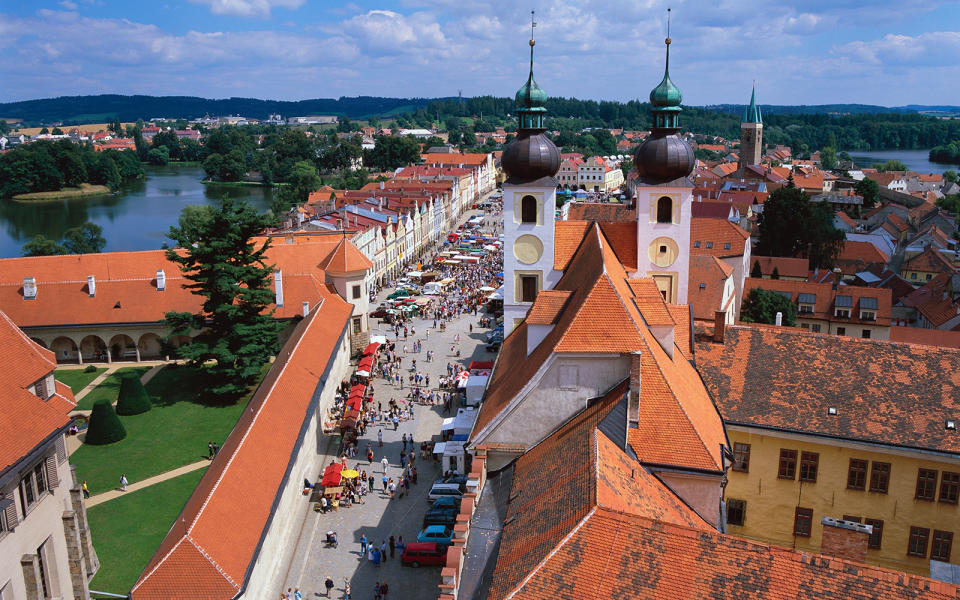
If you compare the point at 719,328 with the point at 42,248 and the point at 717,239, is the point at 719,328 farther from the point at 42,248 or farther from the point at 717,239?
the point at 42,248

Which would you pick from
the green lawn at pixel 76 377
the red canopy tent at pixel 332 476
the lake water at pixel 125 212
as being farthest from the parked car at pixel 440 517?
the lake water at pixel 125 212

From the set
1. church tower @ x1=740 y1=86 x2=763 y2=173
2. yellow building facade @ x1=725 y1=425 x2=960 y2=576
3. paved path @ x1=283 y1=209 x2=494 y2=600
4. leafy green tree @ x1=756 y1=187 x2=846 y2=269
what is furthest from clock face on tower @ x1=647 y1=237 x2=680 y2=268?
church tower @ x1=740 y1=86 x2=763 y2=173

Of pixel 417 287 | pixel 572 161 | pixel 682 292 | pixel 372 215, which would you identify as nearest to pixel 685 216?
pixel 682 292

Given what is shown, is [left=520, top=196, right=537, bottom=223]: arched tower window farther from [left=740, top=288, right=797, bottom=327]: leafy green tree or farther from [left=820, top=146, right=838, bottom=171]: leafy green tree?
[left=820, top=146, right=838, bottom=171]: leafy green tree

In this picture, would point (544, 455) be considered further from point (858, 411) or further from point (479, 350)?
point (479, 350)

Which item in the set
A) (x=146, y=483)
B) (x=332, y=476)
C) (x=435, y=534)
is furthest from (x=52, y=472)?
(x=332, y=476)
